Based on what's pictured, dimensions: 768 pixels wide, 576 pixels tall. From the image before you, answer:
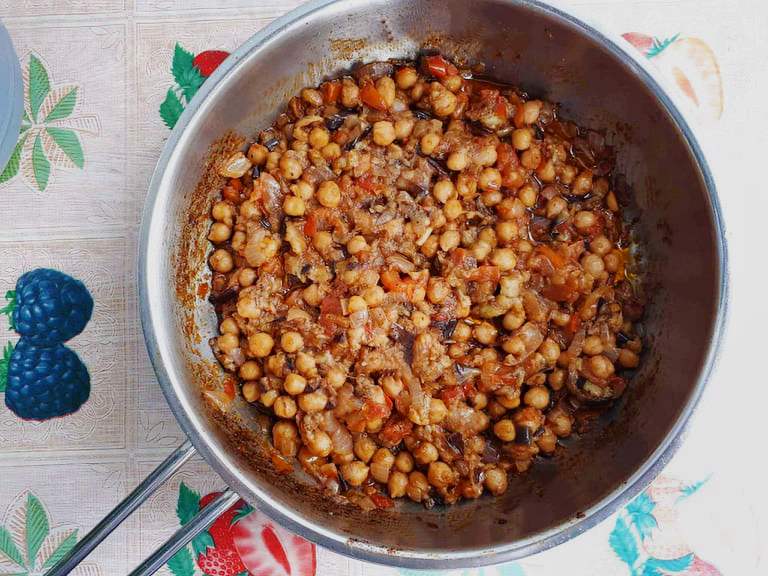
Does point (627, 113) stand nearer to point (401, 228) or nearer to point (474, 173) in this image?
point (474, 173)

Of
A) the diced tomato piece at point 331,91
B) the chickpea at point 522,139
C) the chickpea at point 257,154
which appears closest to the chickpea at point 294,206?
the chickpea at point 257,154

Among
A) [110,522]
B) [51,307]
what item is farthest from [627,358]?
[51,307]

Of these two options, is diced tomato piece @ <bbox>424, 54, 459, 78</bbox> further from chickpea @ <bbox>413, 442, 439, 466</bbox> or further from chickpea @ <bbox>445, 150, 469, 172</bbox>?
chickpea @ <bbox>413, 442, 439, 466</bbox>

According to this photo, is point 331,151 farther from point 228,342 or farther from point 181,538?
point 181,538

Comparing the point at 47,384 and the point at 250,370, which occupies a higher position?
the point at 250,370

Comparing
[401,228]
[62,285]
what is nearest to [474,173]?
[401,228]

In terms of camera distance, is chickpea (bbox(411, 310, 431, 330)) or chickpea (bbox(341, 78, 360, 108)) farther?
chickpea (bbox(341, 78, 360, 108))

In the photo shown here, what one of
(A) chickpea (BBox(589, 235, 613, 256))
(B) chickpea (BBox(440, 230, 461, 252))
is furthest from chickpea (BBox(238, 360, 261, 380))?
(A) chickpea (BBox(589, 235, 613, 256))
